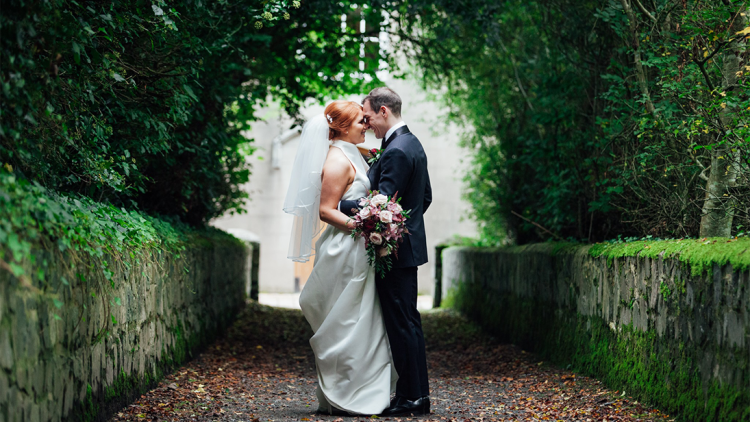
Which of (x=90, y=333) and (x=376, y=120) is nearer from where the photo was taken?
(x=90, y=333)

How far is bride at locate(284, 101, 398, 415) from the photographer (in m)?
4.87

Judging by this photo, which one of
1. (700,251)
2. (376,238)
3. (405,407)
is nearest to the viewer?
(700,251)

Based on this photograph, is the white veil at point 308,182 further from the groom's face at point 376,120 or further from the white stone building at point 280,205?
the white stone building at point 280,205

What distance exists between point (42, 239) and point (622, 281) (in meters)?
4.11

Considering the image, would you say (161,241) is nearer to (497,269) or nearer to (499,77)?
(497,269)

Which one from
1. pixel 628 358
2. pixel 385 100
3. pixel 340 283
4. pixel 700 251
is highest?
pixel 385 100

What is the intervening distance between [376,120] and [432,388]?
2.67 m

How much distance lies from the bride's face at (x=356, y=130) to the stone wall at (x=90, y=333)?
5.60ft

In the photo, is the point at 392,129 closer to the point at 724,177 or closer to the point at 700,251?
the point at 700,251

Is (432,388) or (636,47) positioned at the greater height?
(636,47)

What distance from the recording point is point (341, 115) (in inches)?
204

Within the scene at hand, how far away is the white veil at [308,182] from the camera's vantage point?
5.16 m

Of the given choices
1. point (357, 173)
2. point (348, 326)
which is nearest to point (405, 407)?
point (348, 326)

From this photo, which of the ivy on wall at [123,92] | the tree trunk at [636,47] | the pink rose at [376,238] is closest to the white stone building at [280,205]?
the ivy on wall at [123,92]
